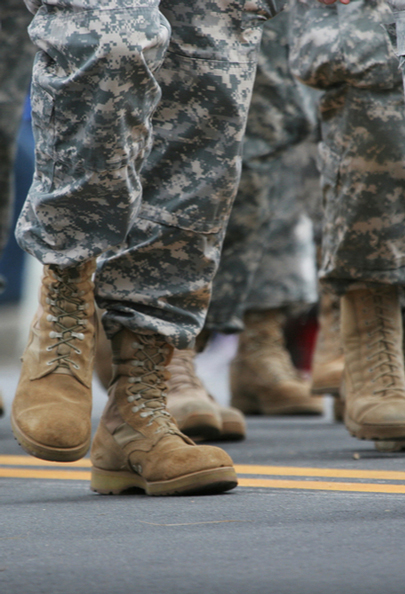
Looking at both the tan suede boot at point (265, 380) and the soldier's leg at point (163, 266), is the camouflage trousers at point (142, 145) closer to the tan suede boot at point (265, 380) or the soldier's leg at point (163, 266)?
the soldier's leg at point (163, 266)

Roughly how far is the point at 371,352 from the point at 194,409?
44 cm

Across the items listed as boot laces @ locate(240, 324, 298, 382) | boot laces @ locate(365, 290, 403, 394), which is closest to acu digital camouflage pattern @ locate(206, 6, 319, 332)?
boot laces @ locate(240, 324, 298, 382)

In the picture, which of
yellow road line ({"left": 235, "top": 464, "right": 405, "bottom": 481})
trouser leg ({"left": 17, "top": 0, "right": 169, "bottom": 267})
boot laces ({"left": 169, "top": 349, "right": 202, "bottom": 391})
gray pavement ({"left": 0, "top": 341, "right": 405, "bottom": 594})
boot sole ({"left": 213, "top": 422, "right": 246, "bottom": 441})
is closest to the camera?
gray pavement ({"left": 0, "top": 341, "right": 405, "bottom": 594})

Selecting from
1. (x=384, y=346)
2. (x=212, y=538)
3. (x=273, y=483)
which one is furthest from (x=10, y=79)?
(x=212, y=538)

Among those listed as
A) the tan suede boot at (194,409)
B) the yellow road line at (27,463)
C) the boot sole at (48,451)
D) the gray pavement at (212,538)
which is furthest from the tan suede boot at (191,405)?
the boot sole at (48,451)

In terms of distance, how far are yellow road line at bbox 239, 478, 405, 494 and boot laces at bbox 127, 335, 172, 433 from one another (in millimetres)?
209

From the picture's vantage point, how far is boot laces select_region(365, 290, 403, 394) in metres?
1.98

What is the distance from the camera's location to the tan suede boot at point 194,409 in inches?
83.4

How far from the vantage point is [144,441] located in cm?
150

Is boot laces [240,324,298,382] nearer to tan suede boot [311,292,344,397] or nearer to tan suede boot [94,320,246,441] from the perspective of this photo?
tan suede boot [311,292,344,397]

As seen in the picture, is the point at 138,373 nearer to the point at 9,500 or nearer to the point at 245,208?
the point at 9,500

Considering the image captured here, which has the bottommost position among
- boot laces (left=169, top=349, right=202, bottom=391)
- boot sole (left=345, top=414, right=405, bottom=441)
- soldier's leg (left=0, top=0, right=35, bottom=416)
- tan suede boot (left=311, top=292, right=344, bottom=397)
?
boot sole (left=345, top=414, right=405, bottom=441)

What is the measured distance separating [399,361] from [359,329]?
11 cm

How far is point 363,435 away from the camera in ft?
6.24
